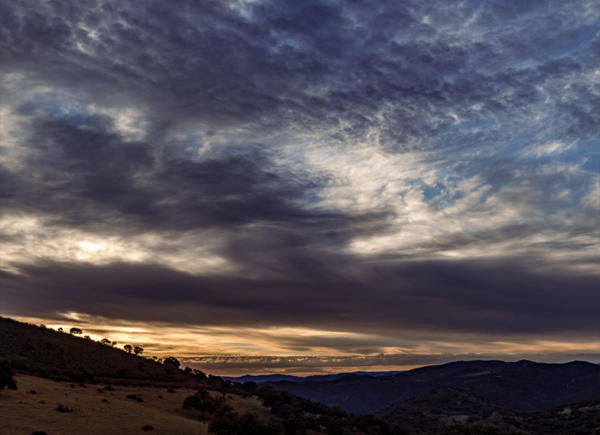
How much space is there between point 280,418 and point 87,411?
36523 millimetres

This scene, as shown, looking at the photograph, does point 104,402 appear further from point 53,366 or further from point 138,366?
point 138,366

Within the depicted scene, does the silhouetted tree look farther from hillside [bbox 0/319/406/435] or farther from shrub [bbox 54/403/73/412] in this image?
shrub [bbox 54/403/73/412]

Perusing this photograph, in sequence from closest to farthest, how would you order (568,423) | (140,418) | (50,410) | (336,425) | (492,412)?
(50,410) → (140,418) → (336,425) → (568,423) → (492,412)

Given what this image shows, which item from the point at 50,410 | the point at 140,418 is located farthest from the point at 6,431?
the point at 140,418

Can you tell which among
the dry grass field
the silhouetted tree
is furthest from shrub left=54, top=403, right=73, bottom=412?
the silhouetted tree

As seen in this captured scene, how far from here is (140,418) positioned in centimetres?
6306

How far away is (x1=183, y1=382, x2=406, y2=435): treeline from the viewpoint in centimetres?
5831

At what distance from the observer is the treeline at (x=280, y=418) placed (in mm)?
58312

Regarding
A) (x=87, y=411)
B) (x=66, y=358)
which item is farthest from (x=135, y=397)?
(x=66, y=358)

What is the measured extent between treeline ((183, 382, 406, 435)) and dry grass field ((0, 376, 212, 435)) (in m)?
3.99

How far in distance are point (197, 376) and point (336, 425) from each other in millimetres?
52655

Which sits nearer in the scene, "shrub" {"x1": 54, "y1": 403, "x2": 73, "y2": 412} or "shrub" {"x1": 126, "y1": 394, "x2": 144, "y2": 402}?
"shrub" {"x1": 54, "y1": 403, "x2": 73, "y2": 412}

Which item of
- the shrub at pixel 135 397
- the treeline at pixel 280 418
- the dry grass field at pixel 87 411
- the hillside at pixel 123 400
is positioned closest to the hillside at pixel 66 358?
the hillside at pixel 123 400

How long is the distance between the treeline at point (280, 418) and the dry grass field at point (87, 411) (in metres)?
3.99
